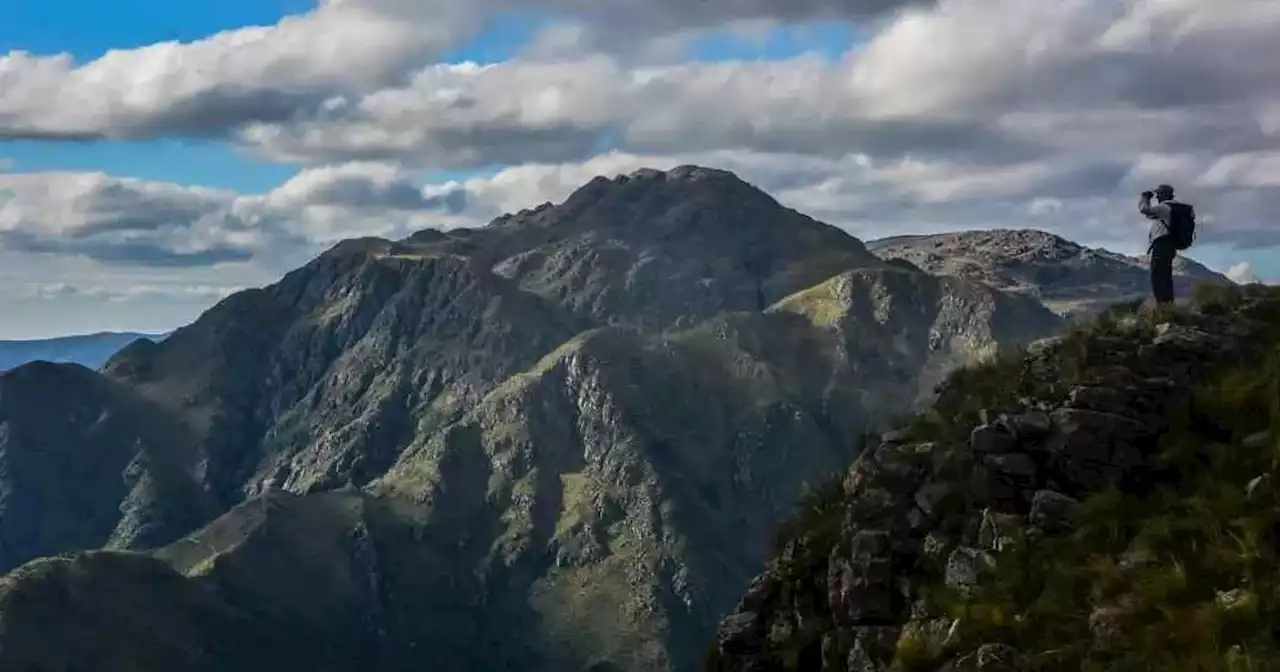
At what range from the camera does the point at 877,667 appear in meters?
26.6

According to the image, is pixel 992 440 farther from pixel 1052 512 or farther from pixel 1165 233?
pixel 1165 233

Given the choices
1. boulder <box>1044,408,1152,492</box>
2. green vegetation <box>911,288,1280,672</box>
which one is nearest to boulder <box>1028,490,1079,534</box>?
green vegetation <box>911,288,1280,672</box>

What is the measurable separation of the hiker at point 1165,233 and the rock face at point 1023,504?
3794 millimetres

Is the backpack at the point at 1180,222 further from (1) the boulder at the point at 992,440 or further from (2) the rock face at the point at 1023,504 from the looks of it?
(1) the boulder at the point at 992,440

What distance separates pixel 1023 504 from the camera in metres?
27.9

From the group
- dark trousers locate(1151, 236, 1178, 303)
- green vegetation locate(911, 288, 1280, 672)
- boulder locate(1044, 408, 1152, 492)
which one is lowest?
green vegetation locate(911, 288, 1280, 672)

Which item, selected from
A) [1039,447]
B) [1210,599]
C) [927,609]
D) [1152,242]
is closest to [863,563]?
[927,609]

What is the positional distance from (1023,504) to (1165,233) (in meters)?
12.1

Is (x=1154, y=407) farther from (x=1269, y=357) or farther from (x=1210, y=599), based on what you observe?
(x=1210, y=599)

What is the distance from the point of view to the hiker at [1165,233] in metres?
36.5

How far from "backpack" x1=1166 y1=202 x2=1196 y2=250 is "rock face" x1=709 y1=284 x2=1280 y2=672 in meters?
3.74

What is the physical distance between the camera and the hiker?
36.5 metres

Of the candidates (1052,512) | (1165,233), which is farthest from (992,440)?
(1165,233)

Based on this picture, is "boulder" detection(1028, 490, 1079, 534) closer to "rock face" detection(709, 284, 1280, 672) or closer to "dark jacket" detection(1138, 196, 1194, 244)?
"rock face" detection(709, 284, 1280, 672)
